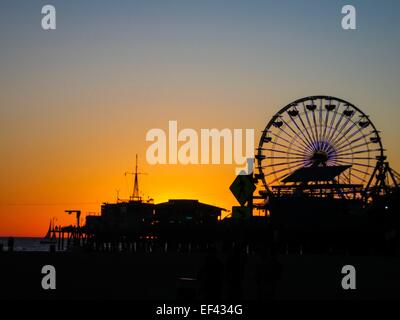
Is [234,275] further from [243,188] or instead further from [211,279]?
[243,188]

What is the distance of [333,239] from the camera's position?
256 feet

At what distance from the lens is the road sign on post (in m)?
16.6

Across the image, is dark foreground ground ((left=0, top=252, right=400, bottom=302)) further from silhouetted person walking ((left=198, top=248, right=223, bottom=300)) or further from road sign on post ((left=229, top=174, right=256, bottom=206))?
road sign on post ((left=229, top=174, right=256, bottom=206))

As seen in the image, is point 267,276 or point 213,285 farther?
point 267,276

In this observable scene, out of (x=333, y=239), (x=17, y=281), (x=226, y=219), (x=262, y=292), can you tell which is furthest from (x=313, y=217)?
(x=262, y=292)

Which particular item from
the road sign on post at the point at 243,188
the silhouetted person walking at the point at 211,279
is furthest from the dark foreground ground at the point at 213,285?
the road sign on post at the point at 243,188

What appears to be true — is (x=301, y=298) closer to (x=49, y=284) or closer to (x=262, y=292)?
(x=262, y=292)

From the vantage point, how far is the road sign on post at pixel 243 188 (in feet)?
54.5

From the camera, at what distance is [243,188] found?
16719 millimetres

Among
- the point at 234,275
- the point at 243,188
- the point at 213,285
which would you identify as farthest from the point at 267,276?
the point at 213,285

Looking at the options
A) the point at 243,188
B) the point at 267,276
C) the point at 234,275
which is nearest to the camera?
the point at 243,188

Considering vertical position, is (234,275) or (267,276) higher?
(234,275)
